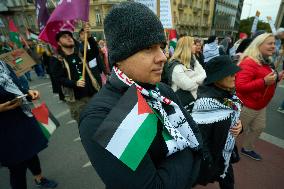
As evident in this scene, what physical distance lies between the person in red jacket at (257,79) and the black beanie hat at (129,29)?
2134mm

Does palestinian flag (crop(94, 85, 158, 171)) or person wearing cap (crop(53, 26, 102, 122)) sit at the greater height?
palestinian flag (crop(94, 85, 158, 171))

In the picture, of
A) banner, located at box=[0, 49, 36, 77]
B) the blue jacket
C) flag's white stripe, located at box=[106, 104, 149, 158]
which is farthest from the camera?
banner, located at box=[0, 49, 36, 77]

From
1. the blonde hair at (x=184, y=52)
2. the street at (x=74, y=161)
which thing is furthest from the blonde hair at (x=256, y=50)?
the street at (x=74, y=161)

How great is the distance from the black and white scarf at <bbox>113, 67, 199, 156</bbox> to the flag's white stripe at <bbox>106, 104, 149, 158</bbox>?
174 millimetres

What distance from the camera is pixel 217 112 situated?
181 centimetres

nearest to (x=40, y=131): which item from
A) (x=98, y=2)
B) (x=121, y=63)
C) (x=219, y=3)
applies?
(x=121, y=63)

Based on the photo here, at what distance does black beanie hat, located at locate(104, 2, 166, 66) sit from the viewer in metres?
1.00

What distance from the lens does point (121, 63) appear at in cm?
108

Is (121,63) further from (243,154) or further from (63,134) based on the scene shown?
(63,134)

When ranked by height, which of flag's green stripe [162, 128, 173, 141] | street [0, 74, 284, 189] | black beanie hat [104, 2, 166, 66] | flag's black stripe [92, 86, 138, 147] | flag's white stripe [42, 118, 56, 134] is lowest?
street [0, 74, 284, 189]

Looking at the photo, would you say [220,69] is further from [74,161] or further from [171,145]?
[74,161]

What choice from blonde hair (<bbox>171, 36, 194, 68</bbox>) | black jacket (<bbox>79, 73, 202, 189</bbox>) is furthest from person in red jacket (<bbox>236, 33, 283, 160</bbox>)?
black jacket (<bbox>79, 73, 202, 189</bbox>)

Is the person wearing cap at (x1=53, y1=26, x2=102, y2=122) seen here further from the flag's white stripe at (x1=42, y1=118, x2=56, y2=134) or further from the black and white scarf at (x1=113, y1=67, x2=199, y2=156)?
the black and white scarf at (x1=113, y1=67, x2=199, y2=156)

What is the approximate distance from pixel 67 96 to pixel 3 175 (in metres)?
1.66
